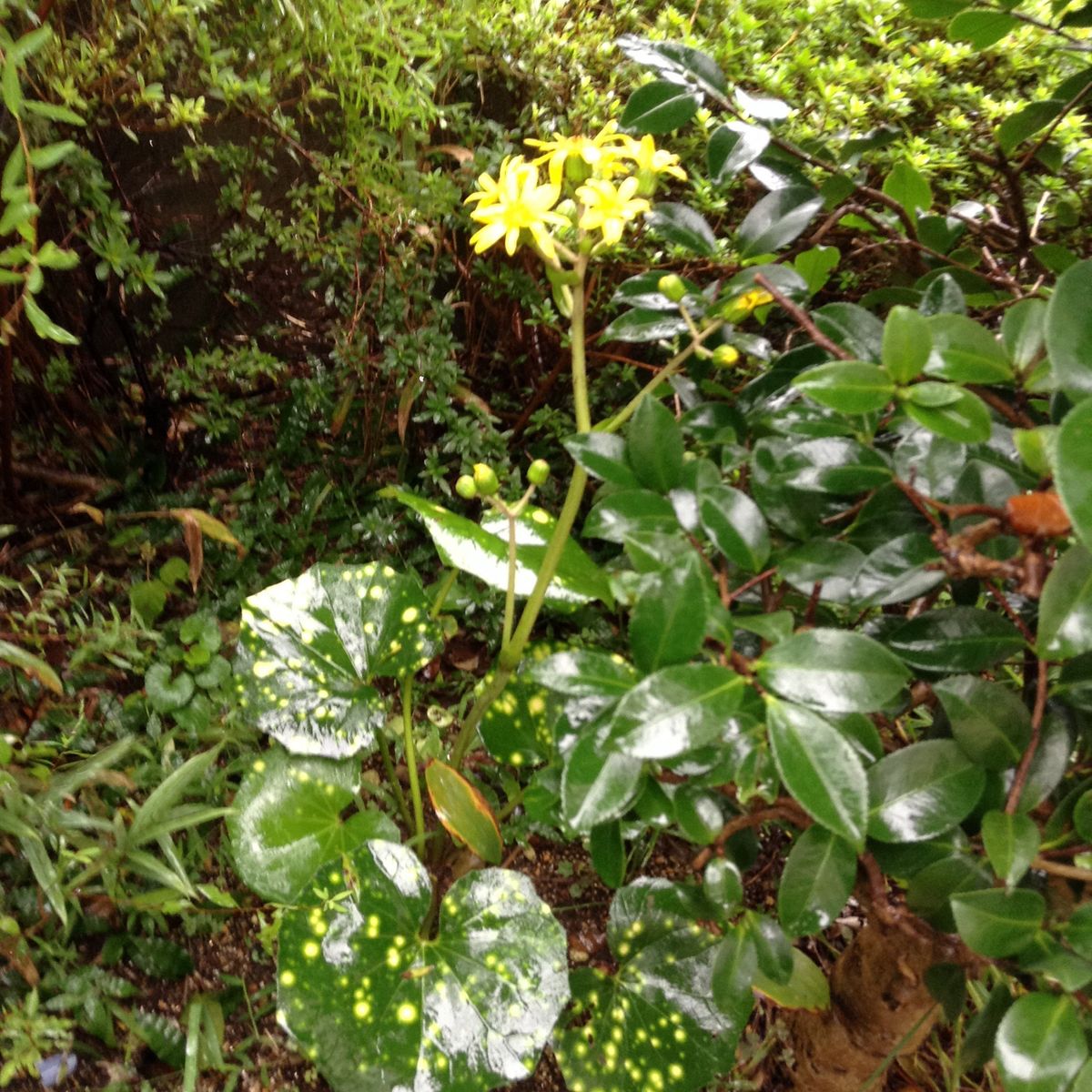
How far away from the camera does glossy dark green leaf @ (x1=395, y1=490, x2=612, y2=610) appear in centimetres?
72

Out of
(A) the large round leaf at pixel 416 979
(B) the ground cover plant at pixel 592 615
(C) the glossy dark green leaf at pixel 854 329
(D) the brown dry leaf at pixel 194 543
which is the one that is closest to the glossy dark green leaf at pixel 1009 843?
(B) the ground cover plant at pixel 592 615

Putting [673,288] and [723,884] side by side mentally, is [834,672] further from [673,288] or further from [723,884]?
[673,288]

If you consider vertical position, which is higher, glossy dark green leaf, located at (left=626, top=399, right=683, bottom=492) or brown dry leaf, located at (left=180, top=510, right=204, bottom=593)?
glossy dark green leaf, located at (left=626, top=399, right=683, bottom=492)

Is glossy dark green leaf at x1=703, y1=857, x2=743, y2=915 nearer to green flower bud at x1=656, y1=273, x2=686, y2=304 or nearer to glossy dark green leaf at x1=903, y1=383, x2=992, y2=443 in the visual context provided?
glossy dark green leaf at x1=903, y1=383, x2=992, y2=443

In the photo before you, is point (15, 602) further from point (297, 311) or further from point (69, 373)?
point (297, 311)

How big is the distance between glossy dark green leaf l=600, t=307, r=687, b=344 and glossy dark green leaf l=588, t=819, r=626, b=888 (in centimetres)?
42

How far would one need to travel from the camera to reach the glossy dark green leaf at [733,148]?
0.64 metres

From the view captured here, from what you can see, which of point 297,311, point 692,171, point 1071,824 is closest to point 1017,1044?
point 1071,824

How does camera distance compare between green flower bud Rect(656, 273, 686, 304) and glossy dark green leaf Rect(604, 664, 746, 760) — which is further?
green flower bud Rect(656, 273, 686, 304)

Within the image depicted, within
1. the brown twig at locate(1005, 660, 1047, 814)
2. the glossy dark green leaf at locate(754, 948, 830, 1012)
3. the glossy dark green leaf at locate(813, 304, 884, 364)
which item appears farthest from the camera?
the glossy dark green leaf at locate(754, 948, 830, 1012)

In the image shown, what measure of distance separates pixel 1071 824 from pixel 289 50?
1233 mm

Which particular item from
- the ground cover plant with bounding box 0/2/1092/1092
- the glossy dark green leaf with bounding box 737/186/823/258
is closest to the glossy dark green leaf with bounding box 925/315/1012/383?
the ground cover plant with bounding box 0/2/1092/1092

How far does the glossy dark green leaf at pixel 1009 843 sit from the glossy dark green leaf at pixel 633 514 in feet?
0.88

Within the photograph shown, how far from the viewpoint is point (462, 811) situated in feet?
2.38
